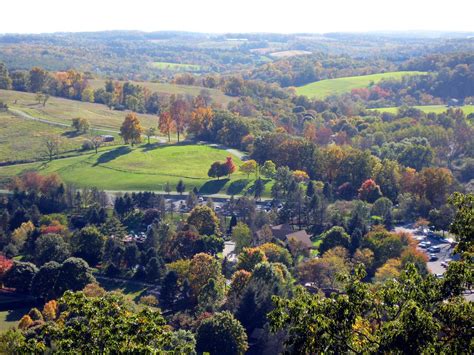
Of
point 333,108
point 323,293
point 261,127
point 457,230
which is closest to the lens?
point 457,230

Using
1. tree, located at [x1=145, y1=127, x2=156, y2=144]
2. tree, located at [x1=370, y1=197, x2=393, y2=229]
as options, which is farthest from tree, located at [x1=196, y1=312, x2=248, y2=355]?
tree, located at [x1=145, y1=127, x2=156, y2=144]

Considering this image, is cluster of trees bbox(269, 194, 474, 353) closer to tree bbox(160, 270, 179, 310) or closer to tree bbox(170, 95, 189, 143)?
tree bbox(160, 270, 179, 310)

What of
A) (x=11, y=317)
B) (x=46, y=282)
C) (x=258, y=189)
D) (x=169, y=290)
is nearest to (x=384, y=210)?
(x=258, y=189)

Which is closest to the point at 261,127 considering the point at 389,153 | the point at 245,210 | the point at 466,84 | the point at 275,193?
the point at 389,153

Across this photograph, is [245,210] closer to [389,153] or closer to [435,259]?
[435,259]

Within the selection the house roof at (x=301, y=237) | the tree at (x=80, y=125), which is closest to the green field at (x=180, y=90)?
the tree at (x=80, y=125)

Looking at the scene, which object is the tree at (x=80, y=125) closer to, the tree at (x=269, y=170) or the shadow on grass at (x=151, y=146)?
the shadow on grass at (x=151, y=146)
